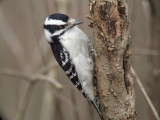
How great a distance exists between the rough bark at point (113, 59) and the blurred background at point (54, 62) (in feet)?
1.83

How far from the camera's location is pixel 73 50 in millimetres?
3719

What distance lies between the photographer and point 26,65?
553 centimetres

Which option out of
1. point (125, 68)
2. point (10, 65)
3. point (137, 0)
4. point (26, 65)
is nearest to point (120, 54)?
point (125, 68)

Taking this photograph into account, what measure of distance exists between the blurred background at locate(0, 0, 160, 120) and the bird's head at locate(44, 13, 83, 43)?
1.02 ft

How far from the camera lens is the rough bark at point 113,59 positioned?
3.10 m

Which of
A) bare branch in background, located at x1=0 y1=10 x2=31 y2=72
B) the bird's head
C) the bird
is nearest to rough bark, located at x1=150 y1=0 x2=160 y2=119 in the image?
the bird

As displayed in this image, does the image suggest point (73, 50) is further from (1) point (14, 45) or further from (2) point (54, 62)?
(1) point (14, 45)

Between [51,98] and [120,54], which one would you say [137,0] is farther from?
[51,98]

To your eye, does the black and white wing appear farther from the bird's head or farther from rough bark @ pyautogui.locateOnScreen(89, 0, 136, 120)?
rough bark @ pyautogui.locateOnScreen(89, 0, 136, 120)

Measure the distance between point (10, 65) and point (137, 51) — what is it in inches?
129

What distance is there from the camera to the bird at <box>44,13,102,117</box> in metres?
3.62

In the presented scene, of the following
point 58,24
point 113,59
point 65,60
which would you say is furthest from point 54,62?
point 113,59

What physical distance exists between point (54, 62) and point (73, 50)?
1.06m

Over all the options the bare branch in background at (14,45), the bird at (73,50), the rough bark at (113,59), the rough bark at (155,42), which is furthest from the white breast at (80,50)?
the bare branch in background at (14,45)
